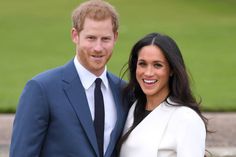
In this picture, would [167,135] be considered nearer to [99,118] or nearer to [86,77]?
[99,118]

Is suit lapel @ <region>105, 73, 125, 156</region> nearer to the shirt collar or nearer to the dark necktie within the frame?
the dark necktie

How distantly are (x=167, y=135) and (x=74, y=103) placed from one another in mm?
543

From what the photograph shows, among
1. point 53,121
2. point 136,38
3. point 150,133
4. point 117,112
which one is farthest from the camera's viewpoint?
point 136,38

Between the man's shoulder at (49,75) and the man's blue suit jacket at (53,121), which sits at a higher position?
the man's shoulder at (49,75)

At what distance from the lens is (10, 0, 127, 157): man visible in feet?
12.9

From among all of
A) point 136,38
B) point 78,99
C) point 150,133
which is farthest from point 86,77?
point 136,38

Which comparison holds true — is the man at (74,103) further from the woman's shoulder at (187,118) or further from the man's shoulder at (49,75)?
the woman's shoulder at (187,118)

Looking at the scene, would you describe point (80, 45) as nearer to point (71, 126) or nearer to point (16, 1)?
point (71, 126)

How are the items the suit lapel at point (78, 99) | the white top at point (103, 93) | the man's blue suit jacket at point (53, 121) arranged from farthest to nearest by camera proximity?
the white top at point (103, 93)
the suit lapel at point (78, 99)
the man's blue suit jacket at point (53, 121)

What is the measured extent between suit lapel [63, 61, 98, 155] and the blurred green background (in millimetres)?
7171

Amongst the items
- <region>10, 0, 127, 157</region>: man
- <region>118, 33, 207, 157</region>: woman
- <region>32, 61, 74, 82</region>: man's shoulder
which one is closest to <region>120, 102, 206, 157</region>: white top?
<region>118, 33, 207, 157</region>: woman

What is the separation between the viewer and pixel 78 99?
13.3ft

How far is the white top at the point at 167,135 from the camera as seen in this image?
13.1ft

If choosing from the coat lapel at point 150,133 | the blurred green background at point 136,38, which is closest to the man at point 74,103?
the coat lapel at point 150,133
